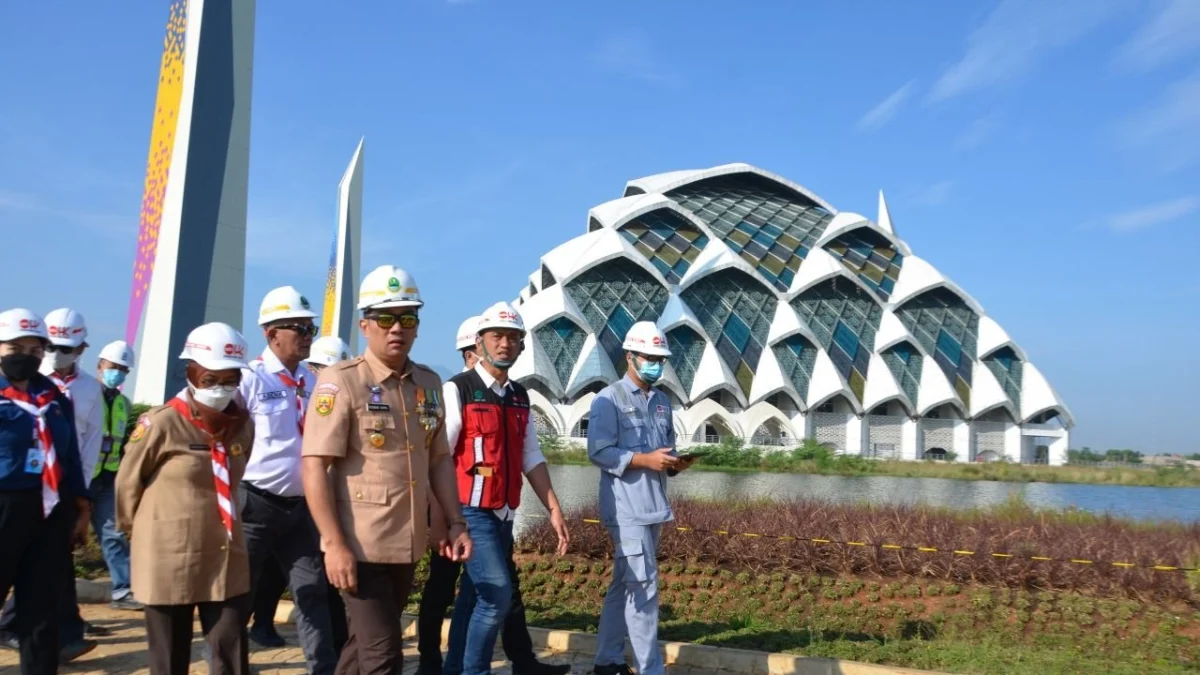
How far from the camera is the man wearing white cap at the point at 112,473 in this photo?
5.20 meters

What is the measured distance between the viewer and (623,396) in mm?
3996

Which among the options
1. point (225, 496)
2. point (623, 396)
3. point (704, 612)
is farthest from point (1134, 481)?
point (225, 496)

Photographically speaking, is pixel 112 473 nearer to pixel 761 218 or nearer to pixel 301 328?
pixel 301 328

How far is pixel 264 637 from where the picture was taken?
4.34 metres

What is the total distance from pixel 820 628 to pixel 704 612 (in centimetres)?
81

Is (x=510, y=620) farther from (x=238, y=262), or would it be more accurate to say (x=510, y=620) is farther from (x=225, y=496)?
(x=238, y=262)

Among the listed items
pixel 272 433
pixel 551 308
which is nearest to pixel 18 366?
pixel 272 433

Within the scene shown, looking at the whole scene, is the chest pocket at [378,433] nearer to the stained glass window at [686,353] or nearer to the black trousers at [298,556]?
the black trousers at [298,556]

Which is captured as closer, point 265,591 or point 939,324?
point 265,591

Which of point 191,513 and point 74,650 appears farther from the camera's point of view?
point 74,650

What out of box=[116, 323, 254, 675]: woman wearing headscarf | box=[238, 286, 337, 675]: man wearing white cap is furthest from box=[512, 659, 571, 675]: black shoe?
box=[116, 323, 254, 675]: woman wearing headscarf

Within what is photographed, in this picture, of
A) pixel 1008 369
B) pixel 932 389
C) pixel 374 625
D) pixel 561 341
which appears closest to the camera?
pixel 374 625

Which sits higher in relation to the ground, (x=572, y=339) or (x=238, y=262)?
(x=572, y=339)

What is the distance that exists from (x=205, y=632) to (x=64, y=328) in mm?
2301
